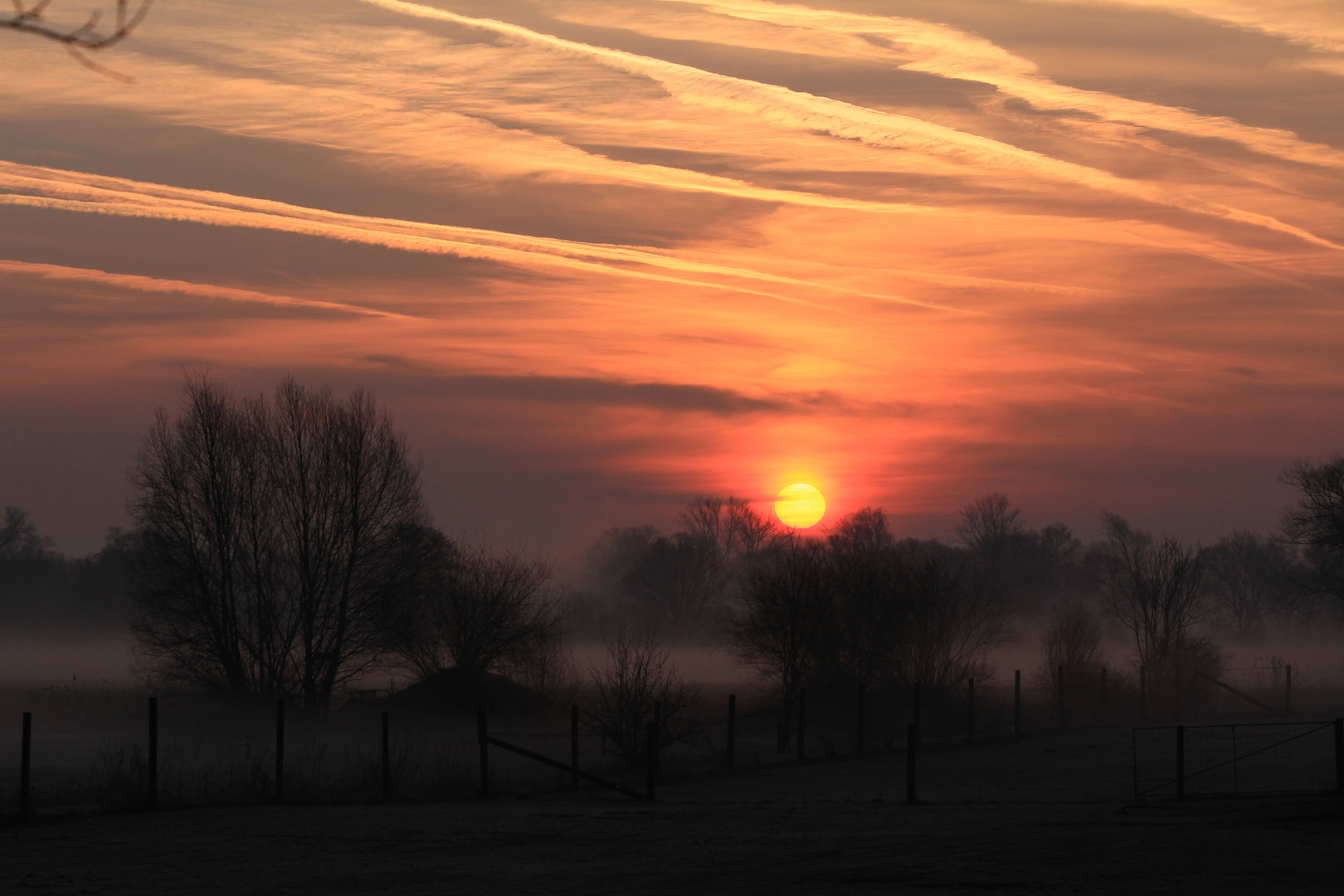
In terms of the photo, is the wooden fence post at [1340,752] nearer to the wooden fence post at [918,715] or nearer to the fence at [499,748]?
the fence at [499,748]

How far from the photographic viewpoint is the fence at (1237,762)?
1909cm

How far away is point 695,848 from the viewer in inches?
536

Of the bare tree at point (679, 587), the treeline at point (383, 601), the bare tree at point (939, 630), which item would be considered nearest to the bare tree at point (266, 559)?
the treeline at point (383, 601)

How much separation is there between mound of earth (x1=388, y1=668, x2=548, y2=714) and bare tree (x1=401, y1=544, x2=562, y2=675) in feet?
1.16

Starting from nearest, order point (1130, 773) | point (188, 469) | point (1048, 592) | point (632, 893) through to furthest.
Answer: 1. point (632, 893)
2. point (1130, 773)
3. point (188, 469)
4. point (1048, 592)

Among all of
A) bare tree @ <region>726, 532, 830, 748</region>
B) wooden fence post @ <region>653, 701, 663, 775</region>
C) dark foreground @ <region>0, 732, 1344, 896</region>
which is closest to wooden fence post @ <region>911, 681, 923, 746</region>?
bare tree @ <region>726, 532, 830, 748</region>

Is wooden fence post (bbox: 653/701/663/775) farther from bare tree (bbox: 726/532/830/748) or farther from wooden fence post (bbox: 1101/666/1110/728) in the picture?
wooden fence post (bbox: 1101/666/1110/728)

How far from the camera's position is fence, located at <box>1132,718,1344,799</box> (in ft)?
62.6

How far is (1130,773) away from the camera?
84.6 feet

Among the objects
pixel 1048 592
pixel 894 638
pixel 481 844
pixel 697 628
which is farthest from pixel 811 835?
pixel 1048 592

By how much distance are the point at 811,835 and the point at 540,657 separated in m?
32.1

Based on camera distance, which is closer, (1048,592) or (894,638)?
(894,638)

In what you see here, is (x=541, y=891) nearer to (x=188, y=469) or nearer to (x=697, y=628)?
(x=188, y=469)

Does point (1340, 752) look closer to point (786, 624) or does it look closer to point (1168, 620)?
point (786, 624)
